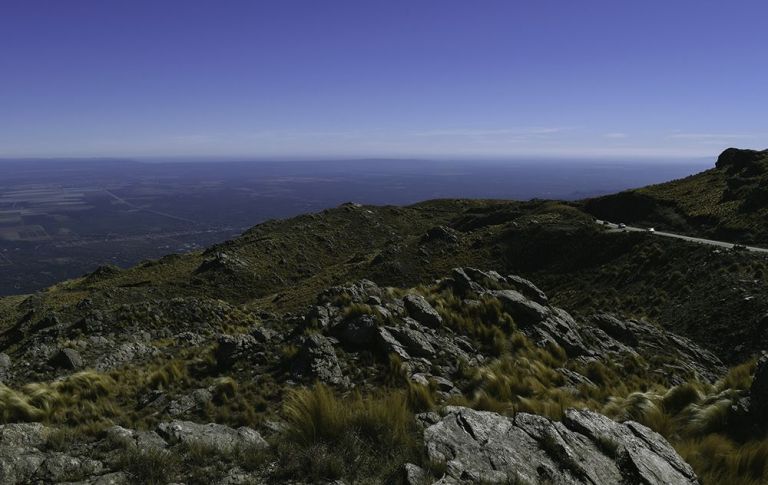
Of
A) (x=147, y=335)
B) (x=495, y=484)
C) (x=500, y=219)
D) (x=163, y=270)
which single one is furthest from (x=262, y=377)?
(x=500, y=219)

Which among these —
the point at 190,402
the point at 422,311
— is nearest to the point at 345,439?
the point at 190,402

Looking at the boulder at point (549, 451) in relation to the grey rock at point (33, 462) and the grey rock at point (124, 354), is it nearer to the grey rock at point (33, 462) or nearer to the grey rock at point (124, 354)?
the grey rock at point (33, 462)

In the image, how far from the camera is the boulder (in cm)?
577

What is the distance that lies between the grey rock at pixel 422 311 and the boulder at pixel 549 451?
7.08 meters

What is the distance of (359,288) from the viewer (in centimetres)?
1695

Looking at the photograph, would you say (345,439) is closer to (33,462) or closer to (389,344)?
(33,462)

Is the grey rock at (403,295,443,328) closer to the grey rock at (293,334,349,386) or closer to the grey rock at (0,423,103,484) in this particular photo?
the grey rock at (293,334,349,386)

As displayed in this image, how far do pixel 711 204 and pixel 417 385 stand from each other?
4490cm

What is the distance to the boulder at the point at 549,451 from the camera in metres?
5.77

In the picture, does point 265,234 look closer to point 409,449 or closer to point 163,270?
point 163,270

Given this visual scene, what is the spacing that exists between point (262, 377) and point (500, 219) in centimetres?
4462

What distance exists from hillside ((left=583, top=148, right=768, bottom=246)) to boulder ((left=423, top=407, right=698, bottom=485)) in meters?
31.5

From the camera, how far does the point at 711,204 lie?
4047 centimetres

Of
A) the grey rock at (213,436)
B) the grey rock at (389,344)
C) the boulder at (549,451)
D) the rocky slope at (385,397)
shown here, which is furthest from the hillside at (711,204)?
the grey rock at (213,436)
